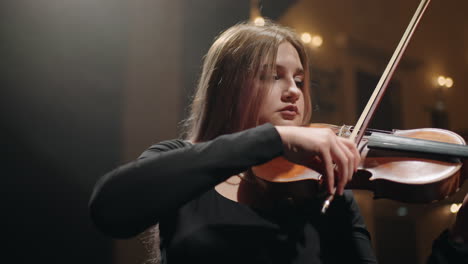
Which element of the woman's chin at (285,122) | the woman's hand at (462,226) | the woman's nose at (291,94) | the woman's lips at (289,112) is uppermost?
the woman's nose at (291,94)

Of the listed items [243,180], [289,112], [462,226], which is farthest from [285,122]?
[462,226]

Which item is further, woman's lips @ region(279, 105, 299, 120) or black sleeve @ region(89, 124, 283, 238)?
woman's lips @ region(279, 105, 299, 120)

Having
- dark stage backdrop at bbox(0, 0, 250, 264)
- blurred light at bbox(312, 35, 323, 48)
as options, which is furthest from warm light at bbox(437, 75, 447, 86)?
dark stage backdrop at bbox(0, 0, 250, 264)

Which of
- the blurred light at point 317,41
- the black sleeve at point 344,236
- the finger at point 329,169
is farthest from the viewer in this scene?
the blurred light at point 317,41

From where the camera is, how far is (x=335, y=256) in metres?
0.83

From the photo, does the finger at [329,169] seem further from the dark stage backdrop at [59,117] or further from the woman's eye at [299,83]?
the dark stage backdrop at [59,117]

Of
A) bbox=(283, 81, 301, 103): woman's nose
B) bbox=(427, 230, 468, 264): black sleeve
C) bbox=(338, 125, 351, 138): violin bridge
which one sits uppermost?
bbox=(283, 81, 301, 103): woman's nose

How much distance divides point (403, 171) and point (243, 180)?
13.3 inches

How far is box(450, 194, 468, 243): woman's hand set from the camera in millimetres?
769

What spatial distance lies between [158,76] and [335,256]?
3.89 ft

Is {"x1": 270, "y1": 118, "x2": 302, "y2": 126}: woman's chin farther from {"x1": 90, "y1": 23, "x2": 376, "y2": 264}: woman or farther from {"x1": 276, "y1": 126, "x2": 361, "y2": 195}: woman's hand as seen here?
{"x1": 276, "y1": 126, "x2": 361, "y2": 195}: woman's hand

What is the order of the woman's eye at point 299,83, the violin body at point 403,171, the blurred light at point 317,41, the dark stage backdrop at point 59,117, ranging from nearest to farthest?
the violin body at point 403,171, the woman's eye at point 299,83, the dark stage backdrop at point 59,117, the blurred light at point 317,41

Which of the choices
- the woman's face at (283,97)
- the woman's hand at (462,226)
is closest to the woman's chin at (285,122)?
the woman's face at (283,97)

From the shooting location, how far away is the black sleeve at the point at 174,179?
57 centimetres
